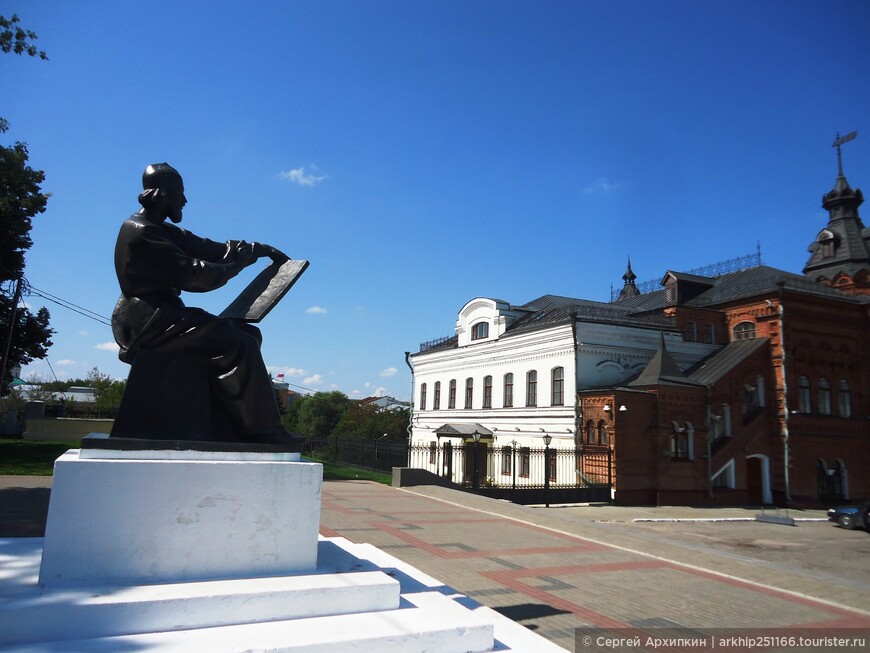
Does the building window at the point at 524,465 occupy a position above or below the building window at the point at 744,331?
below

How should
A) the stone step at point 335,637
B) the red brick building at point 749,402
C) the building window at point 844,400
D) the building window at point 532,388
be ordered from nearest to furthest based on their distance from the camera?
the stone step at point 335,637 < the red brick building at point 749,402 < the building window at point 532,388 < the building window at point 844,400

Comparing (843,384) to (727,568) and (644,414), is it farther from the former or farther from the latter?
(727,568)

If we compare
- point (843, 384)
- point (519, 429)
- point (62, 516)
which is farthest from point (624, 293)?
point (62, 516)

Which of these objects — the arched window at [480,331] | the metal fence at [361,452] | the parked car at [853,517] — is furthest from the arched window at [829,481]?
the metal fence at [361,452]

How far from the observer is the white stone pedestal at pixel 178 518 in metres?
3.58

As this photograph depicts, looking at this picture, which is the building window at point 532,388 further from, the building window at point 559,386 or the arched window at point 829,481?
the arched window at point 829,481

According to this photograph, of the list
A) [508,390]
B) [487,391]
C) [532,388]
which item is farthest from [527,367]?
[487,391]

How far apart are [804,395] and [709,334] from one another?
488 cm

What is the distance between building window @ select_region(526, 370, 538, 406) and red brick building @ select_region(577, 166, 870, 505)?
3.22m

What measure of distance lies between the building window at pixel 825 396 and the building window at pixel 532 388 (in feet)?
45.0

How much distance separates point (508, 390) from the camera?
2802 centimetres

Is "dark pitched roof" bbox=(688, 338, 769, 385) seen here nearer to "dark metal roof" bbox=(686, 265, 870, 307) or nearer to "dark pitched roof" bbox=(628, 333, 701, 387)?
"dark pitched roof" bbox=(628, 333, 701, 387)

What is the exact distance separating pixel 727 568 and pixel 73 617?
28.7ft

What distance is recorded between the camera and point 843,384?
28.5 metres
